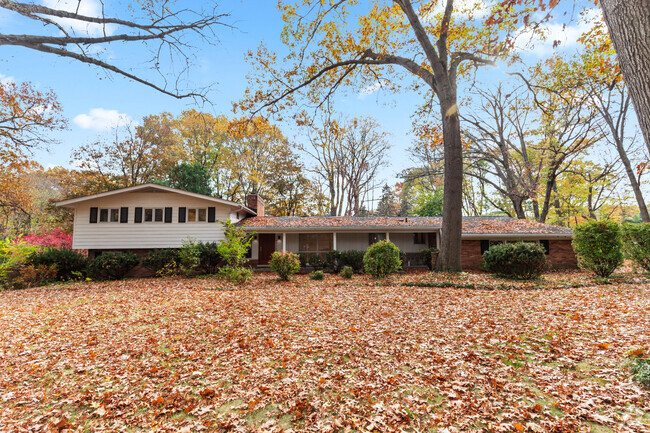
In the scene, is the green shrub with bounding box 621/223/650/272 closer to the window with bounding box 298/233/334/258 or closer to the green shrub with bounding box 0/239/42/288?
the window with bounding box 298/233/334/258

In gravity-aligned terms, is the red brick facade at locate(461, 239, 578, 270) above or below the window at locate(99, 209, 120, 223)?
below

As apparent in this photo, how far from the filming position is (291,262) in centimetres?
1277

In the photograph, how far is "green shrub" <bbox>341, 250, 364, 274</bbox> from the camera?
1550cm

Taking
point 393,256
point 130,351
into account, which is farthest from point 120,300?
point 393,256

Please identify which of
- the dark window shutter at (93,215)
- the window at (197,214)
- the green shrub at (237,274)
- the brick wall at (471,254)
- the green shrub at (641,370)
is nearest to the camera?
the green shrub at (641,370)

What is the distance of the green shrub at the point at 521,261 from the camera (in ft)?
36.2

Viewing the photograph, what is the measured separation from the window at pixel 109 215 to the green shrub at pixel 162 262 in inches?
153

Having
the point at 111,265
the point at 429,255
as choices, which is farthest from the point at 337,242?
the point at 111,265

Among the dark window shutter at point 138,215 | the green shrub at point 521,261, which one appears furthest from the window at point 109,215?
the green shrub at point 521,261

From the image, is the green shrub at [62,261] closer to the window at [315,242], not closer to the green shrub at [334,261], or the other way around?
the window at [315,242]

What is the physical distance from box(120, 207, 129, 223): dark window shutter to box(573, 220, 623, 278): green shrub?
70.6 ft

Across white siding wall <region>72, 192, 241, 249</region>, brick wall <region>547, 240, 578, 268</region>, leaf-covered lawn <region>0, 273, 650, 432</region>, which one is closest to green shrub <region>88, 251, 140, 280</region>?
white siding wall <region>72, 192, 241, 249</region>

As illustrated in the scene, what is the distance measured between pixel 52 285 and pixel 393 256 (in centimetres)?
1480

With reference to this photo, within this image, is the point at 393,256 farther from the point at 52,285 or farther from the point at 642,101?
the point at 52,285
